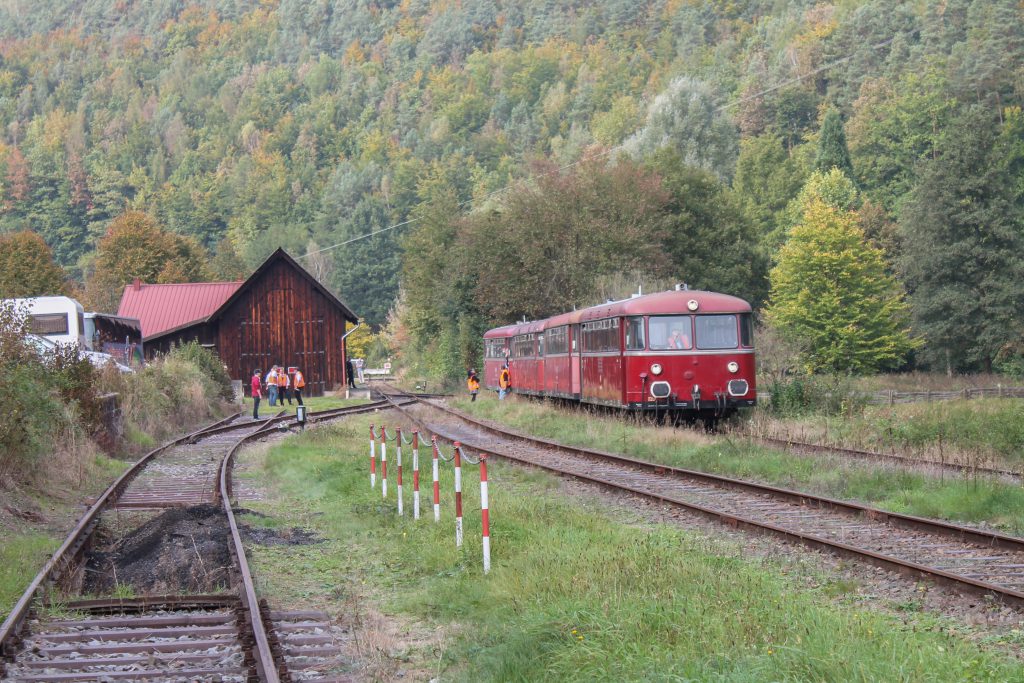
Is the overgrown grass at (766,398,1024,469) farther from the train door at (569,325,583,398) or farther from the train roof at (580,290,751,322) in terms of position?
the train door at (569,325,583,398)

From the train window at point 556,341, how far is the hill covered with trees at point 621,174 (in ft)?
33.6

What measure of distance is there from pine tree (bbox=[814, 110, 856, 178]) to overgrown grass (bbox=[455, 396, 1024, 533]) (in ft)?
223

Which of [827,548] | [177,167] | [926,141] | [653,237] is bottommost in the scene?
[827,548]

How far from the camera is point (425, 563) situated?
11.5 meters

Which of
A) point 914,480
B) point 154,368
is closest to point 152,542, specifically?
point 914,480

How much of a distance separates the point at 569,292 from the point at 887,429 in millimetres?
28910

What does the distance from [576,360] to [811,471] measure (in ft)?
48.7

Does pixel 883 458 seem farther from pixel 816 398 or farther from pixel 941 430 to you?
pixel 816 398

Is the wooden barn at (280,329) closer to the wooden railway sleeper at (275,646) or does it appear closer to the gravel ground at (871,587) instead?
the gravel ground at (871,587)

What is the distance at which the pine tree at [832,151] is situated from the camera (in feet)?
303

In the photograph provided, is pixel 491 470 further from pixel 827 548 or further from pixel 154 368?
pixel 154 368

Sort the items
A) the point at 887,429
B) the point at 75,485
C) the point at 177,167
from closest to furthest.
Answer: the point at 75,485 < the point at 887,429 < the point at 177,167

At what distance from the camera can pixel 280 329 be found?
59938 millimetres

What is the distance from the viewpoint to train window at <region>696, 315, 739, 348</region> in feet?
84.8
